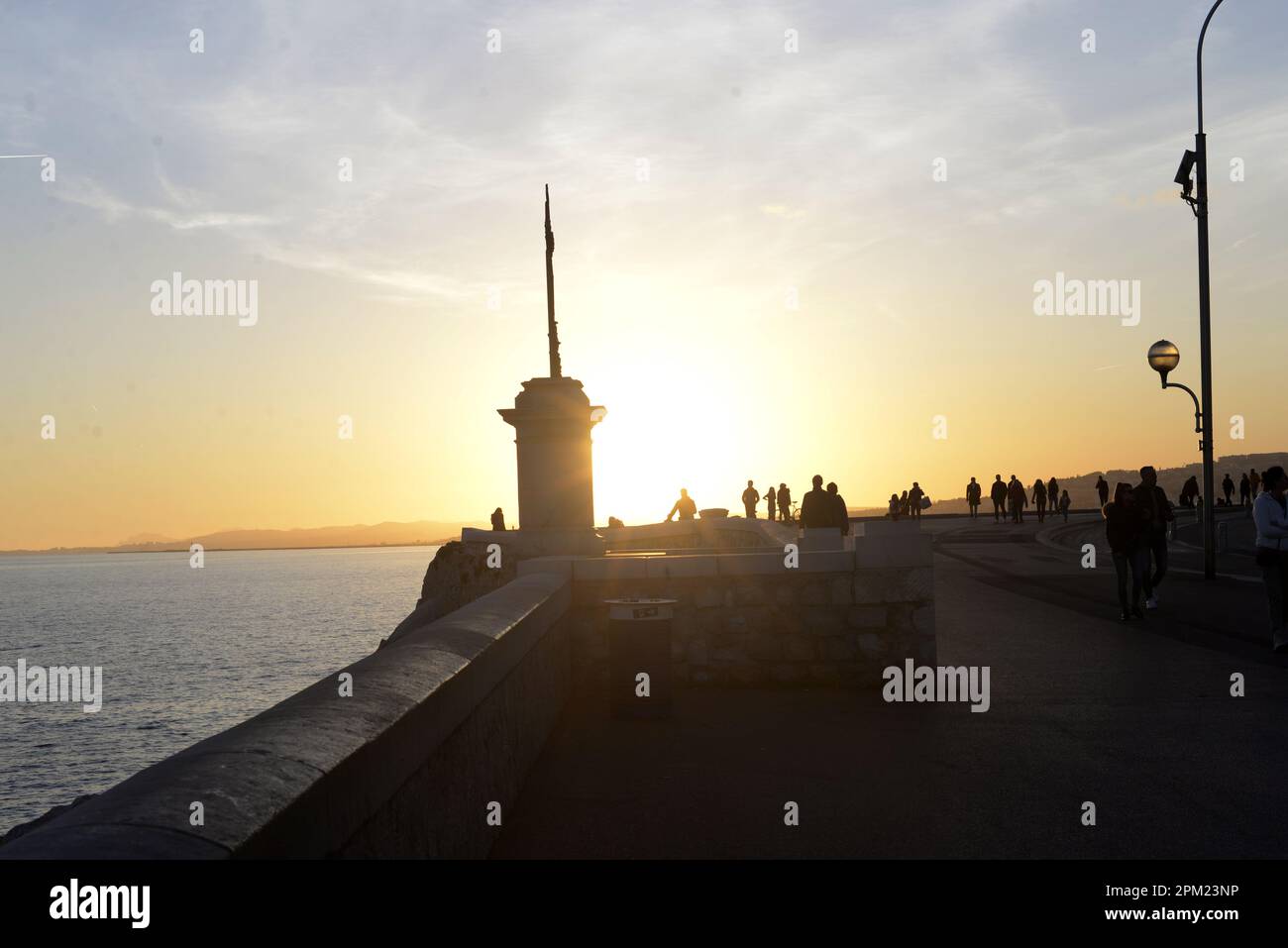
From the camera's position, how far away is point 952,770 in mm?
6977

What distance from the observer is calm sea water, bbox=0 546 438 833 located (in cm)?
3130

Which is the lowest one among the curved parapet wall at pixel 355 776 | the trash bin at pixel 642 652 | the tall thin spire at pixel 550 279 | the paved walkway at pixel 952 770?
the paved walkway at pixel 952 770

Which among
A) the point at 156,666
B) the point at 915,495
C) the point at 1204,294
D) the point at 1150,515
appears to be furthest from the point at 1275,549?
the point at 156,666

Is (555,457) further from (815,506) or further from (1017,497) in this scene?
(1017,497)

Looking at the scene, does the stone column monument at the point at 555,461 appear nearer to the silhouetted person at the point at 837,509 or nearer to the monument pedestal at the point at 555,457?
the monument pedestal at the point at 555,457

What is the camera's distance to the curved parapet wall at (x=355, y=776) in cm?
233

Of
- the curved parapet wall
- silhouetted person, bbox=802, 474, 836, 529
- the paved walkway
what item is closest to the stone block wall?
the paved walkway

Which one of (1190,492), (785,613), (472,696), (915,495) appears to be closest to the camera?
(472,696)

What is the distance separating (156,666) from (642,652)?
175ft

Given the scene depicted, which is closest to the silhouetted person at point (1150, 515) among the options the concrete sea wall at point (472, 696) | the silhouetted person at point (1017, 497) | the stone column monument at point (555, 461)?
the concrete sea wall at point (472, 696)

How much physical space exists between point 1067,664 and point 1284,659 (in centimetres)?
213

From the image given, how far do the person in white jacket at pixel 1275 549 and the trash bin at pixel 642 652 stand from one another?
7038mm

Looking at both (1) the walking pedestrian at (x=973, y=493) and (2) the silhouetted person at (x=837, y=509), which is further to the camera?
(1) the walking pedestrian at (x=973, y=493)
